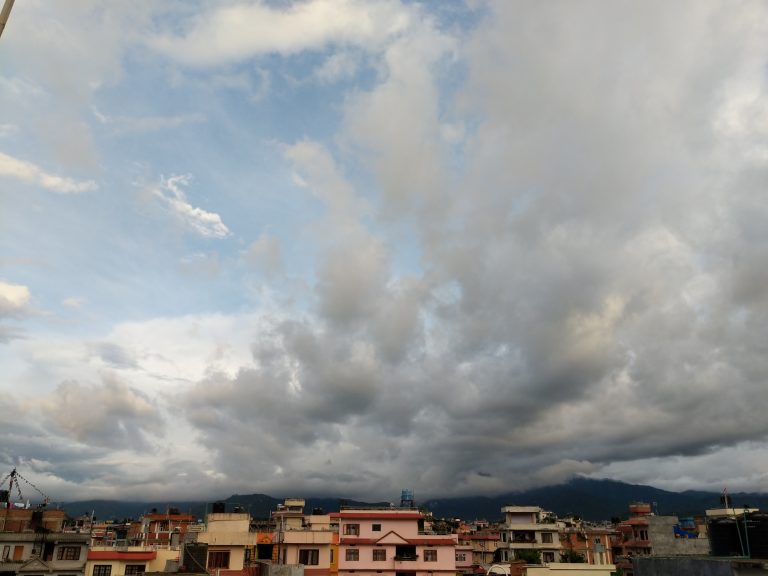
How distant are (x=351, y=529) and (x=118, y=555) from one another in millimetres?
29010

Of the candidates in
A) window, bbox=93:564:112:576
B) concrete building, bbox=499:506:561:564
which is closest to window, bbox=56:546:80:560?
window, bbox=93:564:112:576

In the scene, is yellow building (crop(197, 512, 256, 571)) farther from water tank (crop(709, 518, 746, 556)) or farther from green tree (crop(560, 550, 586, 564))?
green tree (crop(560, 550, 586, 564))

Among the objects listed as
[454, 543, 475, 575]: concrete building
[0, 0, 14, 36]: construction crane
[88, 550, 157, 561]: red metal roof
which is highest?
[0, 0, 14, 36]: construction crane

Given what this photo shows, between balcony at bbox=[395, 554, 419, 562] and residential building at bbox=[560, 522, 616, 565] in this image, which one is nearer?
balcony at bbox=[395, 554, 419, 562]

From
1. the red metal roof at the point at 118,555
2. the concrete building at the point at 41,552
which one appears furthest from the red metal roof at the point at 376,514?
the concrete building at the point at 41,552

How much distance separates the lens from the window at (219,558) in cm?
6081

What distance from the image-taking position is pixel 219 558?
61.2 meters

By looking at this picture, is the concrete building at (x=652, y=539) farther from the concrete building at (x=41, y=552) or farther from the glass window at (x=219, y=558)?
the concrete building at (x=41, y=552)

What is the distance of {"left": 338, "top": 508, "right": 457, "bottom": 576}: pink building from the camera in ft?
242

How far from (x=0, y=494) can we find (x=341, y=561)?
43.8 meters

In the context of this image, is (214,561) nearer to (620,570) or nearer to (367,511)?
(367,511)

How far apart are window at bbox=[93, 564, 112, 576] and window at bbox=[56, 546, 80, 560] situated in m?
2.31

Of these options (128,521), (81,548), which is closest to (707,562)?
(81,548)

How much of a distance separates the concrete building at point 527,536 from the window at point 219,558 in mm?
57032
